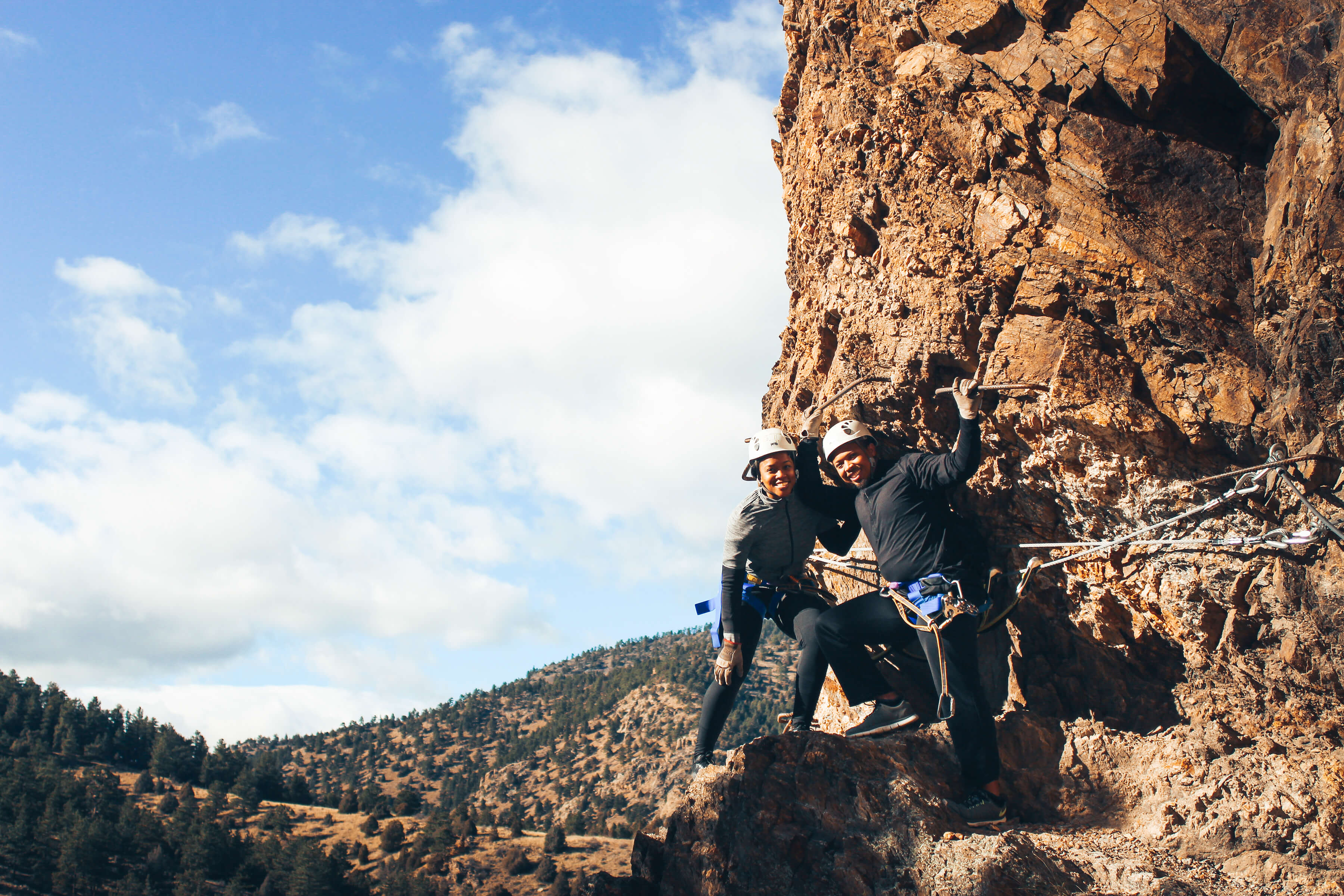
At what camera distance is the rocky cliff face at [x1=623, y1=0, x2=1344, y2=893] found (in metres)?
5.26

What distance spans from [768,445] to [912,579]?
159cm

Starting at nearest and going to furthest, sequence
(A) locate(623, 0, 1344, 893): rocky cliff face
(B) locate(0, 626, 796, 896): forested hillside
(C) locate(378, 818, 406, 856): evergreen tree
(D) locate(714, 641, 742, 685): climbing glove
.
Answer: (A) locate(623, 0, 1344, 893): rocky cliff face → (D) locate(714, 641, 742, 685): climbing glove → (B) locate(0, 626, 796, 896): forested hillside → (C) locate(378, 818, 406, 856): evergreen tree

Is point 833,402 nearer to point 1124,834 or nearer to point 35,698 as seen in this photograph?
point 1124,834

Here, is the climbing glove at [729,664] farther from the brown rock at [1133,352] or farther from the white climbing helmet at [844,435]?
the white climbing helmet at [844,435]

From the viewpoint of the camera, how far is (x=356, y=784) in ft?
288

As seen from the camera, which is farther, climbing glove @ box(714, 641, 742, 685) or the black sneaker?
climbing glove @ box(714, 641, 742, 685)

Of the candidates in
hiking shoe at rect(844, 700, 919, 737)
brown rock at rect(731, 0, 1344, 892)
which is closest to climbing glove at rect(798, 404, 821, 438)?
brown rock at rect(731, 0, 1344, 892)

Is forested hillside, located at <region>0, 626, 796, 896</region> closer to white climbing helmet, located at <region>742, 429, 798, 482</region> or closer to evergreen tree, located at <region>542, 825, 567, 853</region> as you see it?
evergreen tree, located at <region>542, 825, 567, 853</region>

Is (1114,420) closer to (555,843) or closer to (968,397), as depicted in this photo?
(968,397)

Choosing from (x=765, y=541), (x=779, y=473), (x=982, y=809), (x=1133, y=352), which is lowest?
(x=982, y=809)

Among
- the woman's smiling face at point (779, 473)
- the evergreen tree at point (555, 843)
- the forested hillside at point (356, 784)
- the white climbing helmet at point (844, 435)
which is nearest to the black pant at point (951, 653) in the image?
the woman's smiling face at point (779, 473)

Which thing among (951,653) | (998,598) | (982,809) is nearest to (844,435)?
(951,653)

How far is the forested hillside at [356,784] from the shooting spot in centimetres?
4888

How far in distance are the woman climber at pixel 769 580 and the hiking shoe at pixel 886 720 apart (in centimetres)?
43
